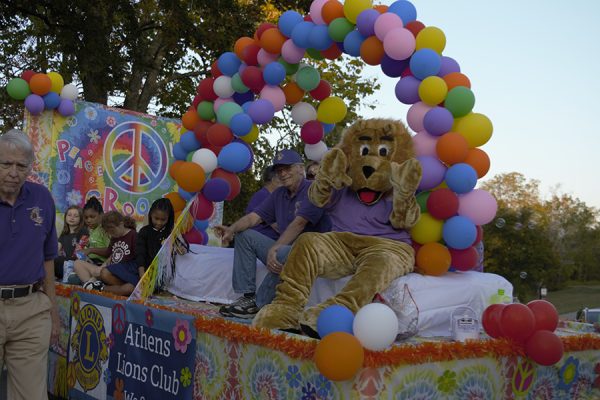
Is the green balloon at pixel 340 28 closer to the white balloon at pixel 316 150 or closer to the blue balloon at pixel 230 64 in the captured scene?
the blue balloon at pixel 230 64

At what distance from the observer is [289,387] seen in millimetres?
3154

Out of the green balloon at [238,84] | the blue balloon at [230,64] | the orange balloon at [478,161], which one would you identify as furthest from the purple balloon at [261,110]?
the orange balloon at [478,161]

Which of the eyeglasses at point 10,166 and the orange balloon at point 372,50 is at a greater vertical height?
the orange balloon at point 372,50

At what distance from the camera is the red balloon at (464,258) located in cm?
432

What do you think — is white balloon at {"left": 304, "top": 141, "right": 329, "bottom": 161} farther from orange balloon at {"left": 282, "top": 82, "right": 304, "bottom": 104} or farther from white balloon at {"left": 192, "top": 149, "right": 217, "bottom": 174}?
white balloon at {"left": 192, "top": 149, "right": 217, "bottom": 174}

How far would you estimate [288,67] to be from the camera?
5.91 metres

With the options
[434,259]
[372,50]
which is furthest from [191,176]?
[434,259]

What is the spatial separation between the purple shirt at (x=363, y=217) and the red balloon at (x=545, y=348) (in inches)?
43.2

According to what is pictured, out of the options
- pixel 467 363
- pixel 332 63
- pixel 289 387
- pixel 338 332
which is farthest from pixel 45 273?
pixel 332 63

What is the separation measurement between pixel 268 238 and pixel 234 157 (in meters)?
1.15

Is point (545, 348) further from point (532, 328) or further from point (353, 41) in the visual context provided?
point (353, 41)

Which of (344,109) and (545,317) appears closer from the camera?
(545,317)

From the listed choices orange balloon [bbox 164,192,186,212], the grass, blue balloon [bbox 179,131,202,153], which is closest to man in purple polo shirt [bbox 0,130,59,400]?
orange balloon [bbox 164,192,186,212]

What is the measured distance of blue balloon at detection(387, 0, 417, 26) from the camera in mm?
4610
